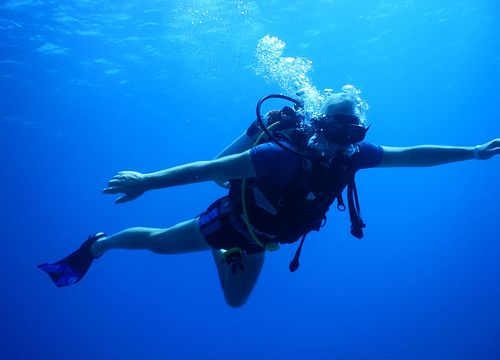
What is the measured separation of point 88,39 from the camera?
1873 centimetres

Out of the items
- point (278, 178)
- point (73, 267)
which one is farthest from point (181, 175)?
point (73, 267)

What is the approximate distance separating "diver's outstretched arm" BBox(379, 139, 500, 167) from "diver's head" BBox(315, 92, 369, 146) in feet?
3.37

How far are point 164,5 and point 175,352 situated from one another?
43458 millimetres

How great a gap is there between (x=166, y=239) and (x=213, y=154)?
45.7 metres

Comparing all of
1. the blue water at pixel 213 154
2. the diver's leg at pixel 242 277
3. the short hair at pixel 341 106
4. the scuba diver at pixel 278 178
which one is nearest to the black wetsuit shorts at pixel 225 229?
the scuba diver at pixel 278 178

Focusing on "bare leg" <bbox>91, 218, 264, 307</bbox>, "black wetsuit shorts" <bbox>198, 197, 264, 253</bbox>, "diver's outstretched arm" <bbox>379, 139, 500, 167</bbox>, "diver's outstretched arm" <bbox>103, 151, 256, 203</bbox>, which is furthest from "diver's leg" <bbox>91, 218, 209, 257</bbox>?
"diver's outstretched arm" <bbox>379, 139, 500, 167</bbox>

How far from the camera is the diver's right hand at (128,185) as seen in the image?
138 inches

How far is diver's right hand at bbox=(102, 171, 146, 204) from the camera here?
351 centimetres

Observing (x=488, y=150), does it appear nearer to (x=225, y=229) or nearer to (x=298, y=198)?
(x=298, y=198)

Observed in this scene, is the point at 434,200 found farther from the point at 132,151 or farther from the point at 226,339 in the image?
the point at 132,151

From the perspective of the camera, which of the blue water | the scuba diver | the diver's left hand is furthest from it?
the blue water

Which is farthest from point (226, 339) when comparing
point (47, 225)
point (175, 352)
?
point (47, 225)

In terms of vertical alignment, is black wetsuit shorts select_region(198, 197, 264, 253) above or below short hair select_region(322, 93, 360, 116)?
below

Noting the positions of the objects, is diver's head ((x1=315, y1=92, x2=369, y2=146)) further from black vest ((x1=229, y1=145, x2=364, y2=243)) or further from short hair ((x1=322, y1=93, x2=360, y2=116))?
black vest ((x1=229, y1=145, x2=364, y2=243))
